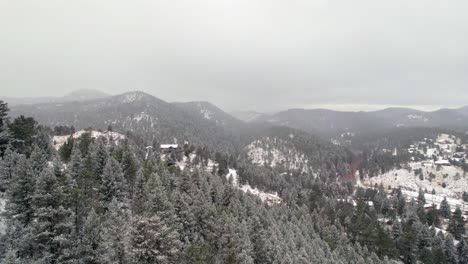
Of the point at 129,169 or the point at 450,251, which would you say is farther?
the point at 450,251

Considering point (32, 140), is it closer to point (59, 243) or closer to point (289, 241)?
point (59, 243)

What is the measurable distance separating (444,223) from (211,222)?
105m

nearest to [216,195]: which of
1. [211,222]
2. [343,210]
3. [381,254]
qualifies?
[211,222]

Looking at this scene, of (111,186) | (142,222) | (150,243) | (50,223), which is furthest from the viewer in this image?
(111,186)

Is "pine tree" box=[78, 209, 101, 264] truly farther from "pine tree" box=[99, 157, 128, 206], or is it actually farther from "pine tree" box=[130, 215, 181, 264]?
"pine tree" box=[99, 157, 128, 206]

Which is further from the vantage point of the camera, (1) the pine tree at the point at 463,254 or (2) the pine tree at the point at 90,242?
(1) the pine tree at the point at 463,254

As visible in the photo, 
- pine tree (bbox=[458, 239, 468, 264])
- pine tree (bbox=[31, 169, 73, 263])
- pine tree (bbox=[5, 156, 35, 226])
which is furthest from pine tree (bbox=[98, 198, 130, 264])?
pine tree (bbox=[458, 239, 468, 264])

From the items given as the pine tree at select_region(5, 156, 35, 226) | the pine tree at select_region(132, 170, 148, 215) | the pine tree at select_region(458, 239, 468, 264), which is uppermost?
the pine tree at select_region(5, 156, 35, 226)

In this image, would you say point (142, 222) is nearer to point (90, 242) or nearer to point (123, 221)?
point (123, 221)

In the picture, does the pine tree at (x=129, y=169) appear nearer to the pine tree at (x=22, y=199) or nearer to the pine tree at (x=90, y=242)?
the pine tree at (x=22, y=199)

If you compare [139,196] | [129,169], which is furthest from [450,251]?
[129,169]

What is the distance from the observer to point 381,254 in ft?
215

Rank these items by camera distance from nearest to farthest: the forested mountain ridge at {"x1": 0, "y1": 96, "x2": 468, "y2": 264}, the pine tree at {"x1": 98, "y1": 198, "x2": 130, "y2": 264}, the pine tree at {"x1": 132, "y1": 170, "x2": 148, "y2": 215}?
the pine tree at {"x1": 98, "y1": 198, "x2": 130, "y2": 264} < the forested mountain ridge at {"x1": 0, "y1": 96, "x2": 468, "y2": 264} < the pine tree at {"x1": 132, "y1": 170, "x2": 148, "y2": 215}

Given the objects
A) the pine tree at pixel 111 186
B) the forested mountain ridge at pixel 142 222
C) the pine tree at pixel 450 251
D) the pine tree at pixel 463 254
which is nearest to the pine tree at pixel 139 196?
the forested mountain ridge at pixel 142 222
